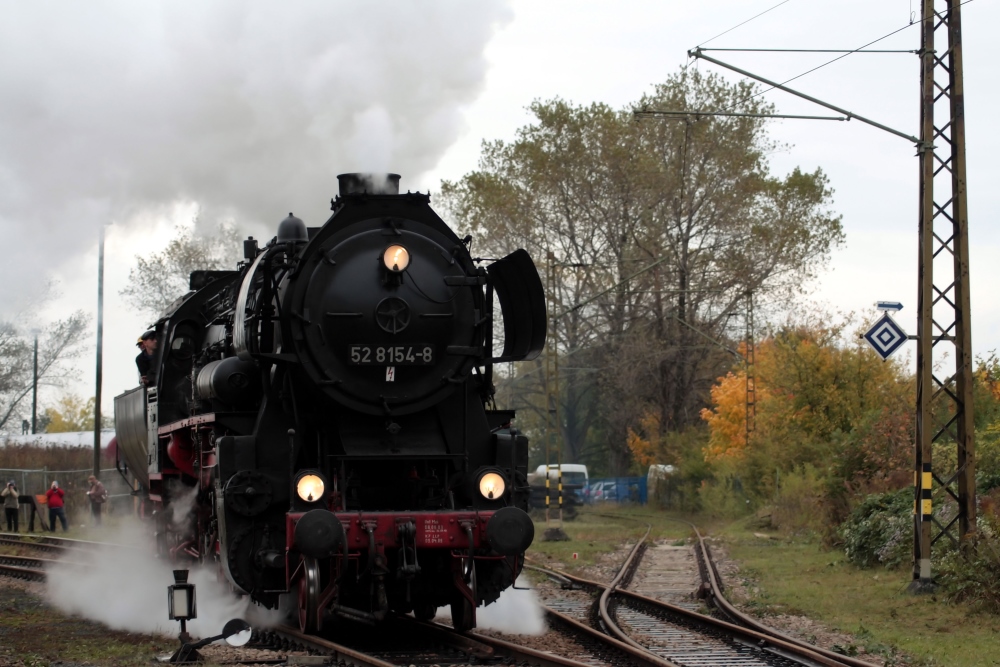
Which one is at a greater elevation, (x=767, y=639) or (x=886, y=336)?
(x=886, y=336)

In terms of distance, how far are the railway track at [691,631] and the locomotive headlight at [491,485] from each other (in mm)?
1510

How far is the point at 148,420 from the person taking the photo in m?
12.9

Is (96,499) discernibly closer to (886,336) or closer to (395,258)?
(886,336)

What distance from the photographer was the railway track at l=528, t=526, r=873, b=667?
866 centimetres

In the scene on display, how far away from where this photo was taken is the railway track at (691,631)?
8664 mm

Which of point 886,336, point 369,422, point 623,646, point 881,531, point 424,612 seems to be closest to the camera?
point 623,646

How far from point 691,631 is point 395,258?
4164mm

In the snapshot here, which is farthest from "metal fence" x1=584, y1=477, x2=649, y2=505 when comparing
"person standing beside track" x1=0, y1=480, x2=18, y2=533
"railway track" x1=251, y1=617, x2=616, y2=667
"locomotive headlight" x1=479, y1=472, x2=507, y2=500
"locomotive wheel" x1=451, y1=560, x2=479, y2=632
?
"locomotive headlight" x1=479, y1=472, x2=507, y2=500

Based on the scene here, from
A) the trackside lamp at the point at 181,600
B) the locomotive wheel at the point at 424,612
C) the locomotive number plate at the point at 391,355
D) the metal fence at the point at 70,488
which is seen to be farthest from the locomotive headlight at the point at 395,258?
the metal fence at the point at 70,488

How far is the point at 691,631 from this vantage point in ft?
34.2

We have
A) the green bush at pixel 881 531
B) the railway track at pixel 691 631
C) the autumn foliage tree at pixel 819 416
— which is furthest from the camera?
the autumn foliage tree at pixel 819 416

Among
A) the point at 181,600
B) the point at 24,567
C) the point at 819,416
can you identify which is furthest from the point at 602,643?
the point at 819,416

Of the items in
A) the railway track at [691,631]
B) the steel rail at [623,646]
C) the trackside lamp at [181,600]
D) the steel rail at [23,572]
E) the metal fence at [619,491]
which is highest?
the metal fence at [619,491]

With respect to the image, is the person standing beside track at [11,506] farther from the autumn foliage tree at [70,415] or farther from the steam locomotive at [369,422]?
the autumn foliage tree at [70,415]
